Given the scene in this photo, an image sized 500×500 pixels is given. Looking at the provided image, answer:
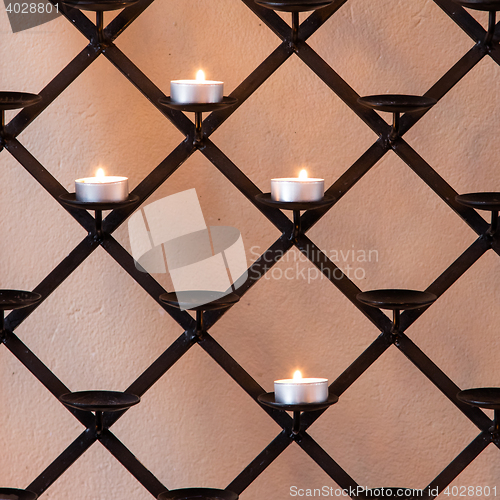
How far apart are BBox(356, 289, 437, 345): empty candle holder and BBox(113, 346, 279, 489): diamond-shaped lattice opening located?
9.2 inches

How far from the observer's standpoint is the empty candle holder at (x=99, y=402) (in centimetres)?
68

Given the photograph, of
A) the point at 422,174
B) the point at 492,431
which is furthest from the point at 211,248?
the point at 492,431

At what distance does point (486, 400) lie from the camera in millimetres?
694

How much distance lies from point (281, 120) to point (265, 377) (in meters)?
0.32

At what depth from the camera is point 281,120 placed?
83 cm

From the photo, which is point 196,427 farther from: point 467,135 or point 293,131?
point 467,135

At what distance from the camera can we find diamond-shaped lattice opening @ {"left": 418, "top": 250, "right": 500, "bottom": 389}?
2.76 ft

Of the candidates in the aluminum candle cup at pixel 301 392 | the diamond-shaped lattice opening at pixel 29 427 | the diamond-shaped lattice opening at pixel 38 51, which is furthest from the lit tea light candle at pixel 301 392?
the diamond-shaped lattice opening at pixel 38 51

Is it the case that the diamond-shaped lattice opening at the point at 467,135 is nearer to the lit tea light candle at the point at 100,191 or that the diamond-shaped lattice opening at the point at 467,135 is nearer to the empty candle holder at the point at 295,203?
the empty candle holder at the point at 295,203

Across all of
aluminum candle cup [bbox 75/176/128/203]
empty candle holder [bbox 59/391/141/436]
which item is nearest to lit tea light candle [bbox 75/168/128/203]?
aluminum candle cup [bbox 75/176/128/203]

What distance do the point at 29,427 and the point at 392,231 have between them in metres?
0.52

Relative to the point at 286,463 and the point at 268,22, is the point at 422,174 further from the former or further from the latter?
the point at 286,463

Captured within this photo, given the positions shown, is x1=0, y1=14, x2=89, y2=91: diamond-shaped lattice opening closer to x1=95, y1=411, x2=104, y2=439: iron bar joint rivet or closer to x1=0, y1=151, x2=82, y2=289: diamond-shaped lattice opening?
x1=0, y1=151, x2=82, y2=289: diamond-shaped lattice opening

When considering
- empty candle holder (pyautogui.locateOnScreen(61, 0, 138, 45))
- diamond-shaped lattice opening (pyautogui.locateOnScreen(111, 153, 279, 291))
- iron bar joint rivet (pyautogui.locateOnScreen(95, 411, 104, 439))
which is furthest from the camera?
diamond-shaped lattice opening (pyautogui.locateOnScreen(111, 153, 279, 291))
